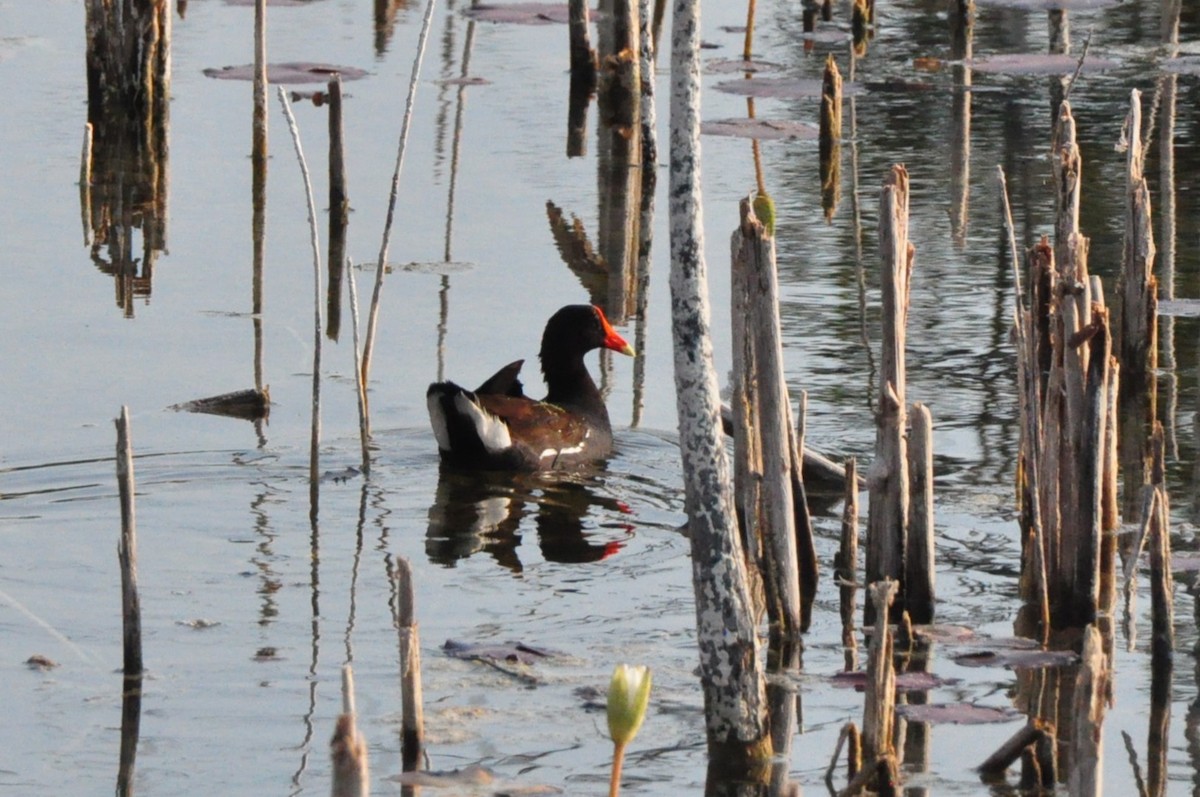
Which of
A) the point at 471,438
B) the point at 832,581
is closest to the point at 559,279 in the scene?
the point at 471,438

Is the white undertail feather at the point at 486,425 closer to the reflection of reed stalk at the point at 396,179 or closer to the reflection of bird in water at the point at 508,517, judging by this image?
the reflection of bird in water at the point at 508,517

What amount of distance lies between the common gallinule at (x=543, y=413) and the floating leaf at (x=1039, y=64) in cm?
799

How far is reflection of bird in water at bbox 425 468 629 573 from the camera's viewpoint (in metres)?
7.96

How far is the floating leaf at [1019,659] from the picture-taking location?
5.94 metres

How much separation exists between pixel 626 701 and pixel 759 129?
12.2 meters

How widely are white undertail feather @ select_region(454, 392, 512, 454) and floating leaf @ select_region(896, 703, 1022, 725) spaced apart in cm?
350

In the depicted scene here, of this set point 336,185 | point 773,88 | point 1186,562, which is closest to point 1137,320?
point 1186,562

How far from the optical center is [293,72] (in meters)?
16.8

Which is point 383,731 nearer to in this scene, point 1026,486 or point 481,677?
point 481,677

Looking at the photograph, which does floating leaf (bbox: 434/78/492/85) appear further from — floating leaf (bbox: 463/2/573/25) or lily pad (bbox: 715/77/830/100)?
lily pad (bbox: 715/77/830/100)

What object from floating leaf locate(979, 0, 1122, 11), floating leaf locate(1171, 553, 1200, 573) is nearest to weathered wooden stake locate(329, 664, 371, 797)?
floating leaf locate(1171, 553, 1200, 573)

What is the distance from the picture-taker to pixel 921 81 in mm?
17719

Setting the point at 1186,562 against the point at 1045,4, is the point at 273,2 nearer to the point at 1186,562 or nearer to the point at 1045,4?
the point at 1045,4

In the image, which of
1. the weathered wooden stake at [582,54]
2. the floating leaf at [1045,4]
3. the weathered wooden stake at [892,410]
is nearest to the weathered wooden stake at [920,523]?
the weathered wooden stake at [892,410]
